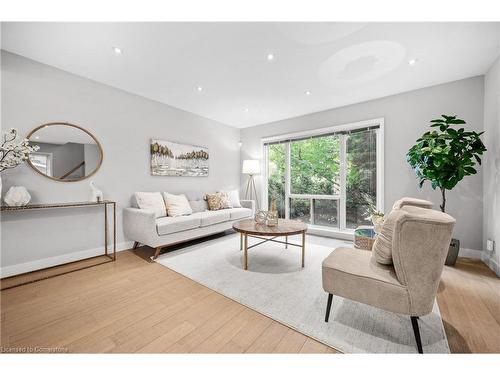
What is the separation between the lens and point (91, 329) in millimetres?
1530

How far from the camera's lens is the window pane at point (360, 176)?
3.72 metres

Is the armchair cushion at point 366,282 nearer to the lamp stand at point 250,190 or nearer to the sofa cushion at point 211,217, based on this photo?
the sofa cushion at point 211,217

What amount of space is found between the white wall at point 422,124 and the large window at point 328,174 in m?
0.17

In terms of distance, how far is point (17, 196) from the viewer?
89.8 inches

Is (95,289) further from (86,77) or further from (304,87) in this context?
(304,87)

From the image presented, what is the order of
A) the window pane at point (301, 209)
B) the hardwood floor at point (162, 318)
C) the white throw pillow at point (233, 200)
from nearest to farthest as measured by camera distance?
the hardwood floor at point (162, 318)
the window pane at point (301, 209)
the white throw pillow at point (233, 200)

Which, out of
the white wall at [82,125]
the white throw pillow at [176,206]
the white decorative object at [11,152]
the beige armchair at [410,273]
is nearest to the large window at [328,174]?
the white throw pillow at [176,206]

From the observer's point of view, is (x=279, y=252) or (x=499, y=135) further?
(x=279, y=252)

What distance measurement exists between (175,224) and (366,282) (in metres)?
2.48

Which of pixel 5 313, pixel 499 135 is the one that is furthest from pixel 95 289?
pixel 499 135

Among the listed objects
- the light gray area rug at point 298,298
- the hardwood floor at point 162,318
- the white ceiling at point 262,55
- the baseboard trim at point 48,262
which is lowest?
the hardwood floor at point 162,318

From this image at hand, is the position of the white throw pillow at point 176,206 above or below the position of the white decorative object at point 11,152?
below

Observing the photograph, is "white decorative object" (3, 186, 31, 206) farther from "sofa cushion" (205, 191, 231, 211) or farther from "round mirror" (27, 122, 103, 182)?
"sofa cushion" (205, 191, 231, 211)
